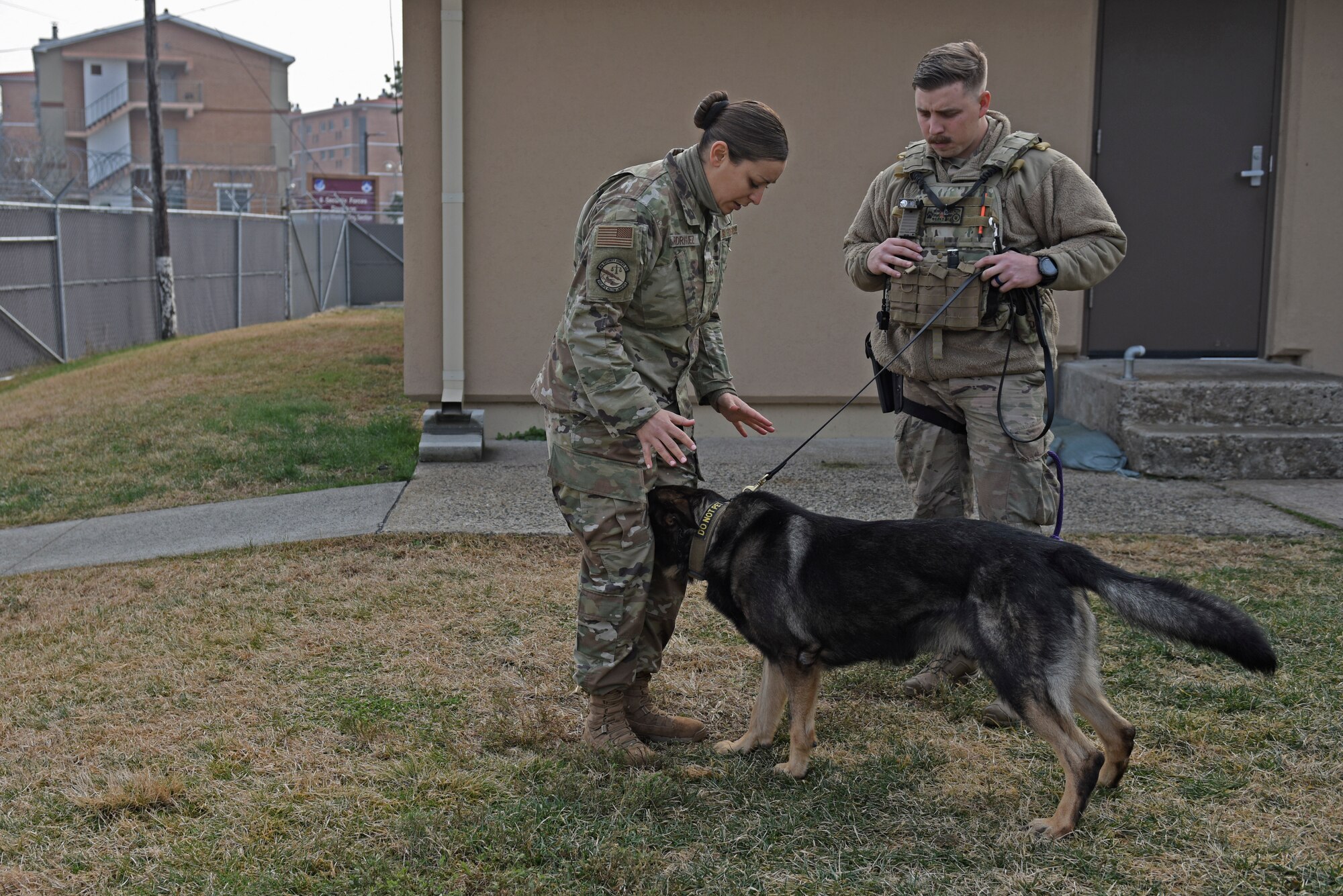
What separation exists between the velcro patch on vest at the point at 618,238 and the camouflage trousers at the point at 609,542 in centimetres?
52

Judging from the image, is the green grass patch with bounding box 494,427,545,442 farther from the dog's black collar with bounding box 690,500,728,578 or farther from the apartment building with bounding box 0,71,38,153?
the apartment building with bounding box 0,71,38,153

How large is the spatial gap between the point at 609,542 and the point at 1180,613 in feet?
4.95

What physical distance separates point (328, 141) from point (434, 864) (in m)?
97.9

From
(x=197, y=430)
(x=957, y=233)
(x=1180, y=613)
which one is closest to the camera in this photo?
(x=1180, y=613)

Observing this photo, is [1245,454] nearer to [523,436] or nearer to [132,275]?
[523,436]

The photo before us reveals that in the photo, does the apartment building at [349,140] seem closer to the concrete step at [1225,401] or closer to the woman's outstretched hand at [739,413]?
the concrete step at [1225,401]

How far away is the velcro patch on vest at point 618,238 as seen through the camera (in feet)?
10.1

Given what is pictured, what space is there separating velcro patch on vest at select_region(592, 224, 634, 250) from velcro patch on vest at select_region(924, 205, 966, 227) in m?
1.23

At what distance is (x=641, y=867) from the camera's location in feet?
9.27

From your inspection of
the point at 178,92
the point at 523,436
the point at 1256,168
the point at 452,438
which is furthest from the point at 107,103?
the point at 1256,168

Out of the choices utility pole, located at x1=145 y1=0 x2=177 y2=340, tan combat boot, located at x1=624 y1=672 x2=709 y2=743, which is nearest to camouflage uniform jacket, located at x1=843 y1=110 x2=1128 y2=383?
tan combat boot, located at x1=624 y1=672 x2=709 y2=743

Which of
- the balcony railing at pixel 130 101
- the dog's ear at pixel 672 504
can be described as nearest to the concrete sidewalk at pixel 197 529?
the dog's ear at pixel 672 504

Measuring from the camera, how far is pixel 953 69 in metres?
3.55

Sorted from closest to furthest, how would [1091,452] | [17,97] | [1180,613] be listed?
[1180,613], [1091,452], [17,97]
